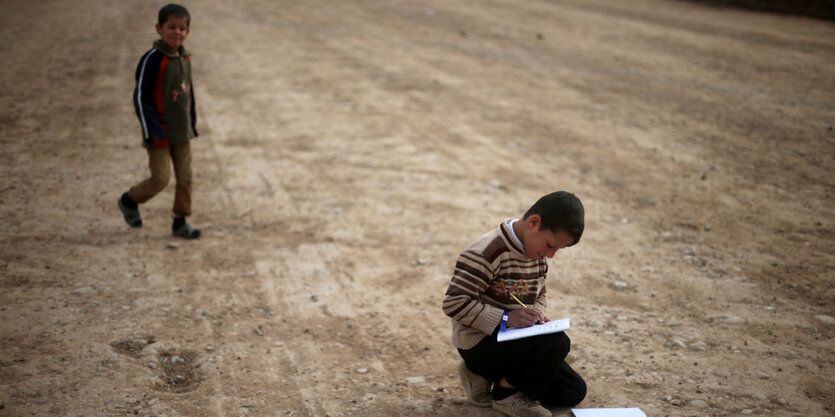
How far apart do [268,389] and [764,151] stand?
7.09m

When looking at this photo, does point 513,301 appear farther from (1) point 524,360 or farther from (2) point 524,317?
(1) point 524,360

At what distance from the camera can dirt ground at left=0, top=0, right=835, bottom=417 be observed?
3.81 m

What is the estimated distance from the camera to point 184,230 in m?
5.57

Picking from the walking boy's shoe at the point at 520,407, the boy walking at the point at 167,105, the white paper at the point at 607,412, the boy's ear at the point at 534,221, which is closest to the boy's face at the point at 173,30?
the boy walking at the point at 167,105

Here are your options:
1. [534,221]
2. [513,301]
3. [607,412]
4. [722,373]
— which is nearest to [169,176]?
[513,301]

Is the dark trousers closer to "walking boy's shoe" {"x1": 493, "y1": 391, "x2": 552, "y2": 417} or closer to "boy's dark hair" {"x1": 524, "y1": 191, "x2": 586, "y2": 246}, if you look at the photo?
"walking boy's shoe" {"x1": 493, "y1": 391, "x2": 552, "y2": 417}

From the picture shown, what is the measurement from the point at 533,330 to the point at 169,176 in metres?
3.69

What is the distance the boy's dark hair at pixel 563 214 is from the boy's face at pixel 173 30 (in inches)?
133

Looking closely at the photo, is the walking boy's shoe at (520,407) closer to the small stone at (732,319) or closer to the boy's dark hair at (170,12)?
the small stone at (732,319)

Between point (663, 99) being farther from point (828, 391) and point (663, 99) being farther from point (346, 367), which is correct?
point (346, 367)

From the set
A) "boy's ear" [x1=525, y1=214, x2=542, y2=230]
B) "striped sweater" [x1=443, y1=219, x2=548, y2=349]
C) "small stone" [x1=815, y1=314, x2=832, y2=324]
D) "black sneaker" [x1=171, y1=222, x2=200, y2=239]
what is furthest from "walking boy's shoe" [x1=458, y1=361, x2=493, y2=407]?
"black sneaker" [x1=171, y1=222, x2=200, y2=239]

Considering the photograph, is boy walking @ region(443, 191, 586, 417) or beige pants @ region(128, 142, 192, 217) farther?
beige pants @ region(128, 142, 192, 217)

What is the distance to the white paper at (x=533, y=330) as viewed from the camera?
9.68 ft

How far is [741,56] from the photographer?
11898 mm
